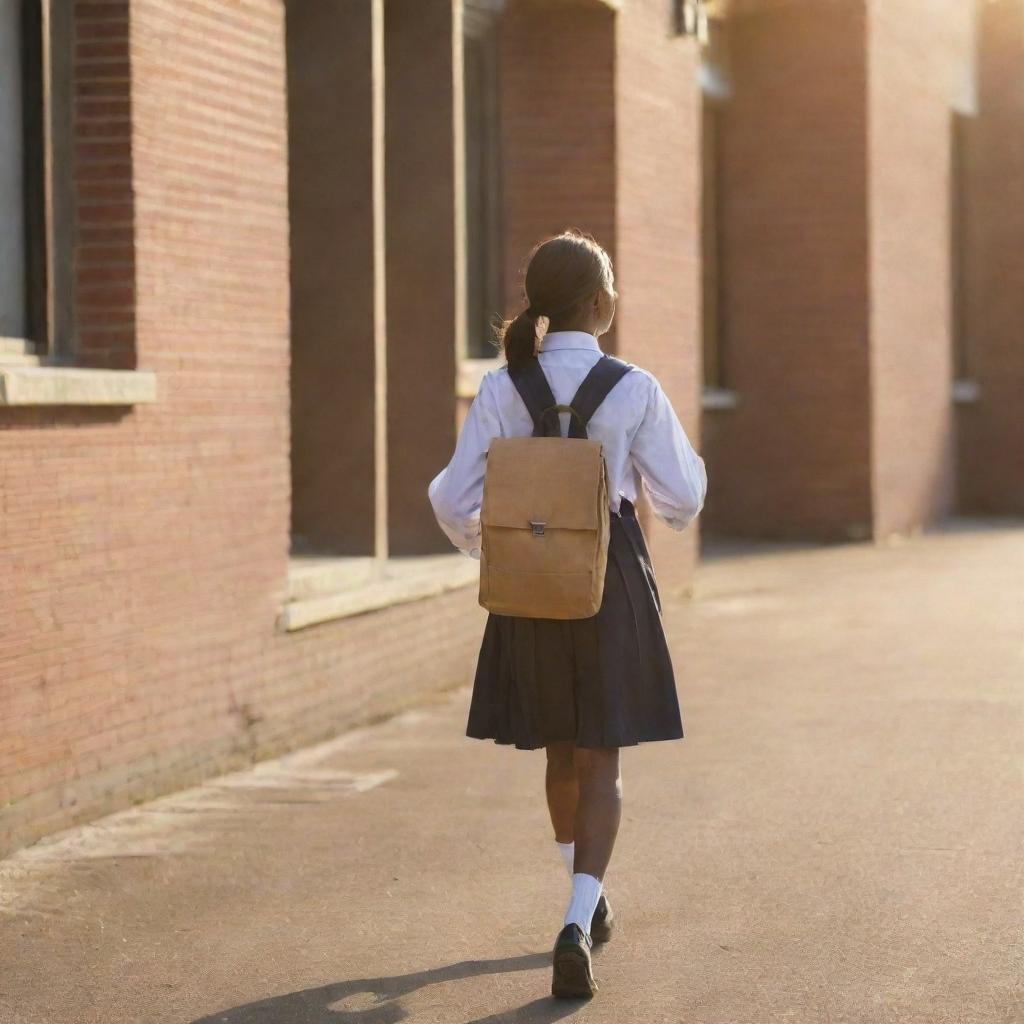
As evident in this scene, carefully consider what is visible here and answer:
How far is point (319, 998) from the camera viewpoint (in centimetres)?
473

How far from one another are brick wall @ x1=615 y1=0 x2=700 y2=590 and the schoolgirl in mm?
7071

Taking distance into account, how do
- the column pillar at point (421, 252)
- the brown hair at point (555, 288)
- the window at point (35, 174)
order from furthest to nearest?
the column pillar at point (421, 252) < the window at point (35, 174) < the brown hair at point (555, 288)

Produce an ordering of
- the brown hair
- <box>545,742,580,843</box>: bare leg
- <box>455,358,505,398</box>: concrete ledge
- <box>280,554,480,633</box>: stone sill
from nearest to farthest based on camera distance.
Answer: the brown hair < <box>545,742,580,843</box>: bare leg < <box>280,554,480,633</box>: stone sill < <box>455,358,505,398</box>: concrete ledge

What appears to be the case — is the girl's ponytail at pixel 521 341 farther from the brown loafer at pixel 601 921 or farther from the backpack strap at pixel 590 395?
the brown loafer at pixel 601 921

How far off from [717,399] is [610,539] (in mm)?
12640

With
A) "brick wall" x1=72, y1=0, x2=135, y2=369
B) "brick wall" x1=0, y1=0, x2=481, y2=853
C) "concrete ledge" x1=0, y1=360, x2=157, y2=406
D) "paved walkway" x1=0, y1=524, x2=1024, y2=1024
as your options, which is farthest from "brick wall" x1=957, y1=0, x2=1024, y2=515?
"concrete ledge" x1=0, y1=360, x2=157, y2=406

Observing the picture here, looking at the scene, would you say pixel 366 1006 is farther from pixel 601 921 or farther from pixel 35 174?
pixel 35 174

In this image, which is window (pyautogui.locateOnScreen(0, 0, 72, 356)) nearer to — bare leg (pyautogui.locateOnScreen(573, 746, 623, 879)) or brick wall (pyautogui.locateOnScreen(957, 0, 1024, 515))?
bare leg (pyautogui.locateOnScreen(573, 746, 623, 879))

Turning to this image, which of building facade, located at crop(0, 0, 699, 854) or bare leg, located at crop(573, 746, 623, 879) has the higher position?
building facade, located at crop(0, 0, 699, 854)

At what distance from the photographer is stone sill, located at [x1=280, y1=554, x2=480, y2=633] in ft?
26.9

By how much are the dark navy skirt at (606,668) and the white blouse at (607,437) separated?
0.12 meters

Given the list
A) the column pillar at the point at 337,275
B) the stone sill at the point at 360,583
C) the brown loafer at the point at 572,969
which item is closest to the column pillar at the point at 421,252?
the stone sill at the point at 360,583

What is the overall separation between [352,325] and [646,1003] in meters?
5.20

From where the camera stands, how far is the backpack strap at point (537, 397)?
473cm
